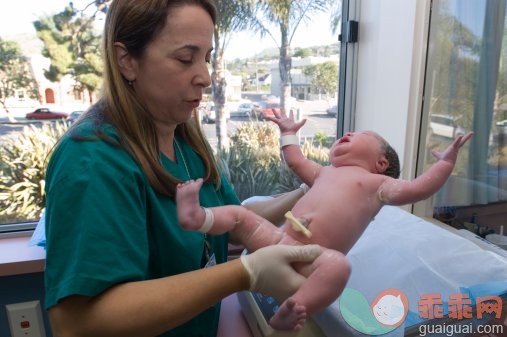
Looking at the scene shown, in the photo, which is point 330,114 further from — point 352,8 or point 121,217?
point 121,217

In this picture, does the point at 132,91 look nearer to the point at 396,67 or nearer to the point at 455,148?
the point at 455,148

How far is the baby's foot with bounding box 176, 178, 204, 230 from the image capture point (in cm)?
80

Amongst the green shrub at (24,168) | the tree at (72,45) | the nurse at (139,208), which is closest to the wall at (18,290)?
the green shrub at (24,168)

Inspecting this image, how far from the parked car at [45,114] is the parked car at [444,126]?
1769mm

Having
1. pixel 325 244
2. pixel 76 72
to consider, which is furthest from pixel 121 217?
pixel 76 72

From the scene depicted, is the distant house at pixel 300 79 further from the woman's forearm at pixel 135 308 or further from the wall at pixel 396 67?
the woman's forearm at pixel 135 308

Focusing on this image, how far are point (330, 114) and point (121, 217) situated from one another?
1.71m

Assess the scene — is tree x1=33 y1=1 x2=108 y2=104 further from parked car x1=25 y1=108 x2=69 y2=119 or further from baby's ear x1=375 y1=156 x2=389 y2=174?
baby's ear x1=375 y1=156 x2=389 y2=174

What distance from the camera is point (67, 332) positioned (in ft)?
2.26

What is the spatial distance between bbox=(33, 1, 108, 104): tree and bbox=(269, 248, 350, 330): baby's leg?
1.40 m

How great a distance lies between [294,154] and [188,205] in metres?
0.43

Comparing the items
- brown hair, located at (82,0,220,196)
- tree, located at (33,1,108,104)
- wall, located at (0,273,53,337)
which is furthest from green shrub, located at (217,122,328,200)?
brown hair, located at (82,0,220,196)

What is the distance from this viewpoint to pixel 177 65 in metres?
0.85

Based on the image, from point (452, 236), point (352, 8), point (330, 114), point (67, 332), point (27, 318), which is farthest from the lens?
point (330, 114)
